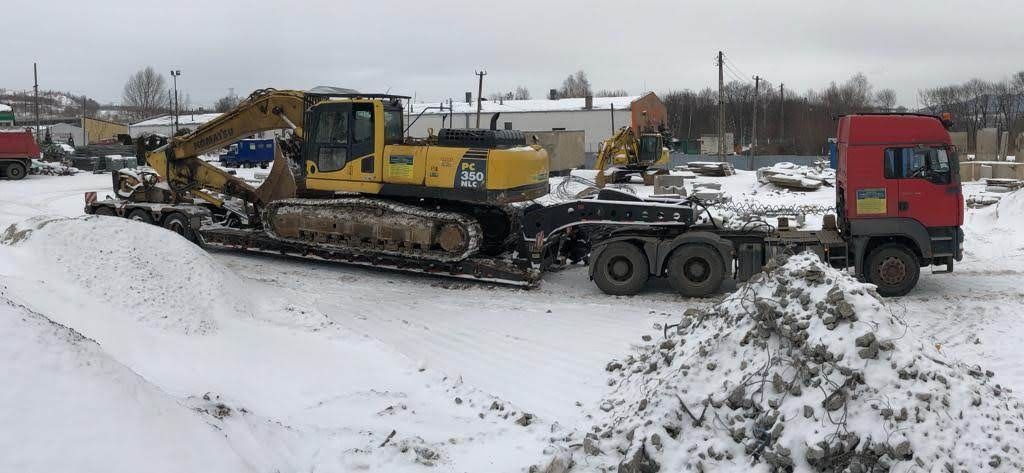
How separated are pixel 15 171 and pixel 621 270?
30645 millimetres

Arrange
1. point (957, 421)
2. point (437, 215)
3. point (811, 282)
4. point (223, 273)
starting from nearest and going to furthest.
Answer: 1. point (957, 421)
2. point (811, 282)
3. point (223, 273)
4. point (437, 215)

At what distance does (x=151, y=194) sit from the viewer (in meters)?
16.3

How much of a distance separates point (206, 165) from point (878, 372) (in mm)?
13472

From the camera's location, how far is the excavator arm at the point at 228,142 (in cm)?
1477

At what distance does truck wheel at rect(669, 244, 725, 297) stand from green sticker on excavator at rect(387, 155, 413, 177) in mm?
4442

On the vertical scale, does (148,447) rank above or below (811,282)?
below

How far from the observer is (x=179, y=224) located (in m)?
15.7

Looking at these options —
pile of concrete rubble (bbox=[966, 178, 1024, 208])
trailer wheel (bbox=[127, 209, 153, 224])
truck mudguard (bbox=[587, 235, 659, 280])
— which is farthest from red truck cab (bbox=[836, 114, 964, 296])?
trailer wheel (bbox=[127, 209, 153, 224])

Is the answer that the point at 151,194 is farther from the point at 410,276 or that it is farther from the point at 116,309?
the point at 116,309

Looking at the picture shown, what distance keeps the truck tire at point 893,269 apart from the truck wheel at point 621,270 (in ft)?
10.8

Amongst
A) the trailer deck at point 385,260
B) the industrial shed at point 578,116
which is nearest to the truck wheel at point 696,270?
the trailer deck at point 385,260

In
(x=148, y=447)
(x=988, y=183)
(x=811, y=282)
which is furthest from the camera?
(x=988, y=183)

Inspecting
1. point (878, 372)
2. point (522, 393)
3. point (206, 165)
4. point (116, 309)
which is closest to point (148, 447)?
point (522, 393)

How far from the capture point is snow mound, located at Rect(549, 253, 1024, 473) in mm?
5664
